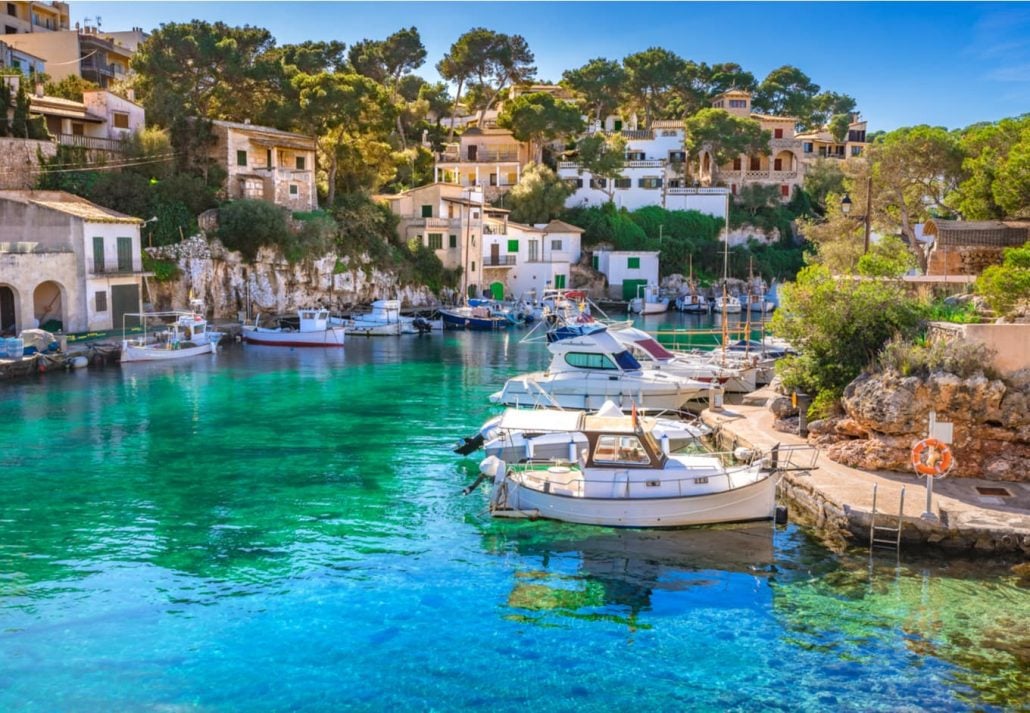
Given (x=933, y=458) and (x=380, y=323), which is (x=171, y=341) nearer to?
(x=380, y=323)

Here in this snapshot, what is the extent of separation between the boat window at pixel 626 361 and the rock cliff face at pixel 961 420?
33.5ft

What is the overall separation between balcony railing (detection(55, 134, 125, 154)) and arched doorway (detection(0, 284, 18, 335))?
11.8 m

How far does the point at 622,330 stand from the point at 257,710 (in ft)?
79.4

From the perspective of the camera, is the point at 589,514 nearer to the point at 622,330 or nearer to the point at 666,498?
the point at 666,498

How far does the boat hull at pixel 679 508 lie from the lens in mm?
18234

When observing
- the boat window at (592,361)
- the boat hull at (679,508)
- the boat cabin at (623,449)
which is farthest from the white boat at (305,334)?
the boat hull at (679,508)

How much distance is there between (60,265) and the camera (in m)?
42.0

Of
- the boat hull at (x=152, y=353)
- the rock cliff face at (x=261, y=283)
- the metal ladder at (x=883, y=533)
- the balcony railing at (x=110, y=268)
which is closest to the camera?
the metal ladder at (x=883, y=533)

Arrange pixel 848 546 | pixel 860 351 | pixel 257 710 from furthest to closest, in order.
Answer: pixel 860 351 → pixel 848 546 → pixel 257 710

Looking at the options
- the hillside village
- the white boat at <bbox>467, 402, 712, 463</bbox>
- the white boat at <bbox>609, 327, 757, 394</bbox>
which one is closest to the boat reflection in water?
the white boat at <bbox>467, 402, 712, 463</bbox>

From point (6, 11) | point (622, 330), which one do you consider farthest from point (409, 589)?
point (6, 11)

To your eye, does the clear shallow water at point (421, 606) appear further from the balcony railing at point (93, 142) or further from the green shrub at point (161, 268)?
the balcony railing at point (93, 142)

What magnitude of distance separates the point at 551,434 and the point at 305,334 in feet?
97.1

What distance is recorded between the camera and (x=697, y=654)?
541 inches
